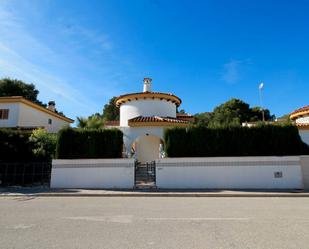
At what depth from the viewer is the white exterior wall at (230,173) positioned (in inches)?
552

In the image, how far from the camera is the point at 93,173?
1455 cm

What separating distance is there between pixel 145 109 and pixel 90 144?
8840 mm

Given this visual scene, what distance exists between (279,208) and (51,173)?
12.3m

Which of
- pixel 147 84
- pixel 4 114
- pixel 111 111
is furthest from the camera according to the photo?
pixel 111 111

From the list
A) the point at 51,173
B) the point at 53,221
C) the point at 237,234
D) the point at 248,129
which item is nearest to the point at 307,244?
the point at 237,234

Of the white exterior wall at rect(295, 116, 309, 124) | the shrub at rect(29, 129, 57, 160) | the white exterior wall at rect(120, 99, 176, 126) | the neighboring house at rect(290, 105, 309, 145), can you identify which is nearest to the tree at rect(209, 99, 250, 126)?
the neighboring house at rect(290, 105, 309, 145)

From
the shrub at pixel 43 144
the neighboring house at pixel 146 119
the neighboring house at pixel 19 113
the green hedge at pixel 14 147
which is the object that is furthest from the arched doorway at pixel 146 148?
the green hedge at pixel 14 147

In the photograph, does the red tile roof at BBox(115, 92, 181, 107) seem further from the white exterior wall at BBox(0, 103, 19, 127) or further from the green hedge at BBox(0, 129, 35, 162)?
the white exterior wall at BBox(0, 103, 19, 127)

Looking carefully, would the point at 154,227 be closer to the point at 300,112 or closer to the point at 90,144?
the point at 90,144

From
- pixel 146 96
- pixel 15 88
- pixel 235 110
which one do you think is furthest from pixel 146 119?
pixel 235 110

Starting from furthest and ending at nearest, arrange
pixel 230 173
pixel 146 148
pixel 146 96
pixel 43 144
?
pixel 146 96 → pixel 146 148 → pixel 43 144 → pixel 230 173

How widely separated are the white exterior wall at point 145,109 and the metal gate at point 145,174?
8.20m

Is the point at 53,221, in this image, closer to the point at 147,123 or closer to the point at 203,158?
the point at 203,158

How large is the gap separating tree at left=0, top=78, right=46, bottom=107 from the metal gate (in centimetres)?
3543
